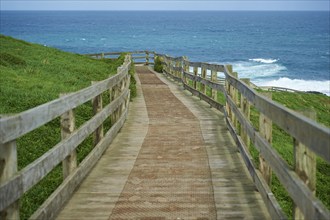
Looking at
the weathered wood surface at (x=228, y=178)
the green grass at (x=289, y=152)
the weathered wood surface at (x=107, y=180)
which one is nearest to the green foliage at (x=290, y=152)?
the green grass at (x=289, y=152)

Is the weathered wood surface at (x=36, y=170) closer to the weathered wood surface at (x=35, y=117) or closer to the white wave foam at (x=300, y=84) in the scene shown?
the weathered wood surface at (x=35, y=117)

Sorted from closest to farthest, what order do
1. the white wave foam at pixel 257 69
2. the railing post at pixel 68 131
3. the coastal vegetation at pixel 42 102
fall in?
the railing post at pixel 68 131 < the coastal vegetation at pixel 42 102 < the white wave foam at pixel 257 69

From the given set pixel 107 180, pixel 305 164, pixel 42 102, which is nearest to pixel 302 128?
pixel 305 164

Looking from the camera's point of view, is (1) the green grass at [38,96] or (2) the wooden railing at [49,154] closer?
(2) the wooden railing at [49,154]

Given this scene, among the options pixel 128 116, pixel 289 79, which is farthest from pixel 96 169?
pixel 289 79

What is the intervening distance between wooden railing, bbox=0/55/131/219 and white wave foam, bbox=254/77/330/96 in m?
60.7

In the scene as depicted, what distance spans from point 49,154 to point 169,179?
8.11 ft

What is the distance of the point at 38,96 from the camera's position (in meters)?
13.8

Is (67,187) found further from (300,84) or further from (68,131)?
(300,84)

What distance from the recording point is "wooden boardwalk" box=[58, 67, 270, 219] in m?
5.74

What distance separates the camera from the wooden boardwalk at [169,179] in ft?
18.8

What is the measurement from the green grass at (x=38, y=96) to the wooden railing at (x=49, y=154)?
2.41ft

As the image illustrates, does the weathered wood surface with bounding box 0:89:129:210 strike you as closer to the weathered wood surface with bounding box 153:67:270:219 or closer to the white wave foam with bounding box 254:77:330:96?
the weathered wood surface with bounding box 153:67:270:219

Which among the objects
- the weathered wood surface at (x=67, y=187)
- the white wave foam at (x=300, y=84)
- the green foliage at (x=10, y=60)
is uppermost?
the green foliage at (x=10, y=60)
